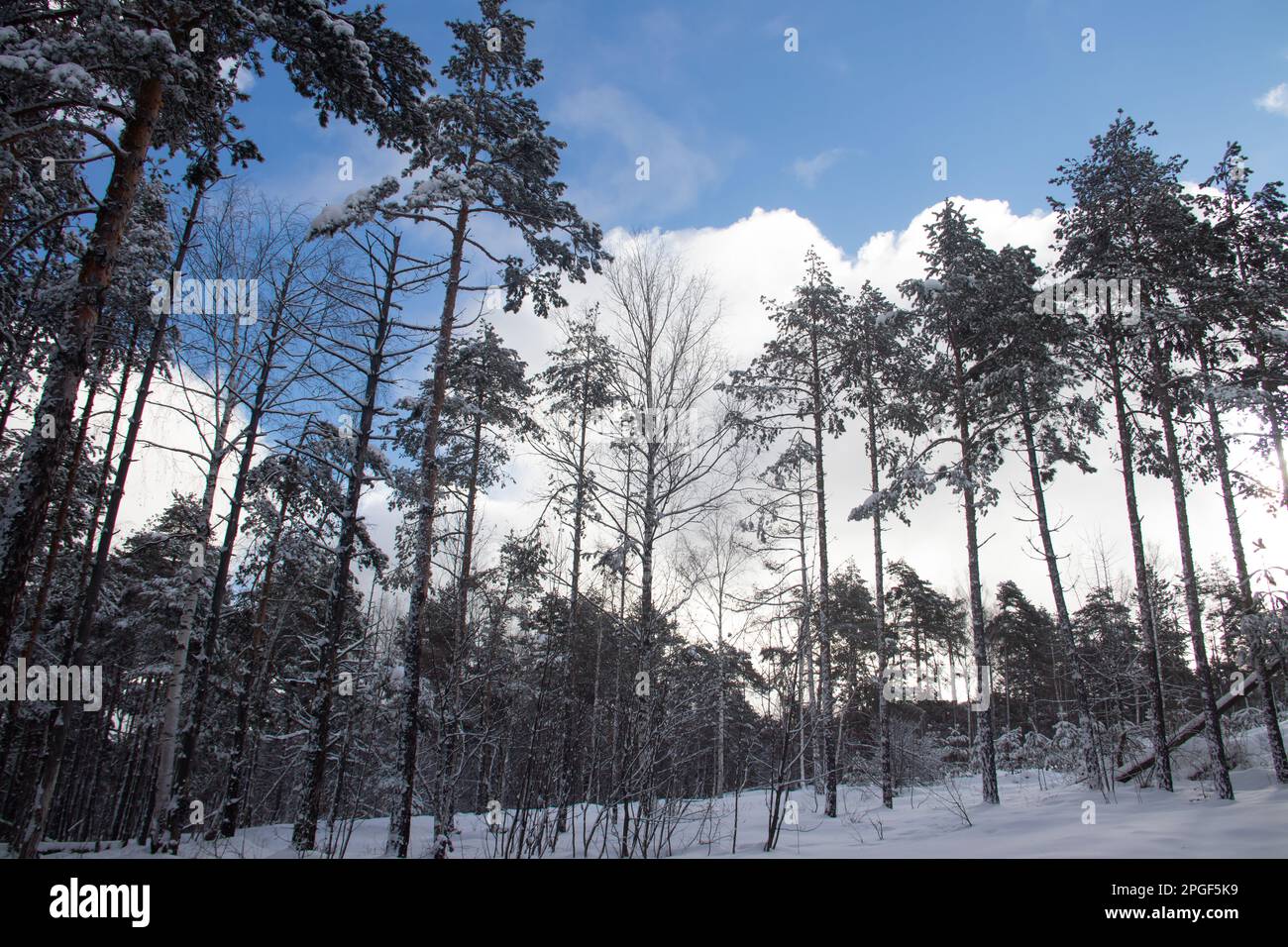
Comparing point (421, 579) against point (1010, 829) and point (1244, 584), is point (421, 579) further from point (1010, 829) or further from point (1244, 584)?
point (1244, 584)

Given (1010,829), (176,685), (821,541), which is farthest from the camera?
(821,541)

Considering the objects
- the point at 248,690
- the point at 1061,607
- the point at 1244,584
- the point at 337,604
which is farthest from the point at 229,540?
the point at 1244,584

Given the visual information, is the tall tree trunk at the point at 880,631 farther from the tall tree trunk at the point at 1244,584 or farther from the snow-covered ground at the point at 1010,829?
the tall tree trunk at the point at 1244,584

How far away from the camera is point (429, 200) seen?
9523 millimetres

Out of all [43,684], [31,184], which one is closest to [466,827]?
[43,684]

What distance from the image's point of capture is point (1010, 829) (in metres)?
9.08

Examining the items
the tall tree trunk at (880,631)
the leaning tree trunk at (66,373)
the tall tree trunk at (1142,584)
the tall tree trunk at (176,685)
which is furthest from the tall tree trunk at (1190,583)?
the tall tree trunk at (176,685)

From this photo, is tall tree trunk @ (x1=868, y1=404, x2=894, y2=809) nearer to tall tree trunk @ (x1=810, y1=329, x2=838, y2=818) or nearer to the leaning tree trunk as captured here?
tall tree trunk @ (x1=810, y1=329, x2=838, y2=818)

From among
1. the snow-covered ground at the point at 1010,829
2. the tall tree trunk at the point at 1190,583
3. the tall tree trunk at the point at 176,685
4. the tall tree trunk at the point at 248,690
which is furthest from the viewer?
the tall tree trunk at the point at 248,690

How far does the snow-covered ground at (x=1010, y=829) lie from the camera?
699cm

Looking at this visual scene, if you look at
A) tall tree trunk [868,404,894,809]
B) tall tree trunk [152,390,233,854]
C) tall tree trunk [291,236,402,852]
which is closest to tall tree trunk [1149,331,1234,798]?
tall tree trunk [868,404,894,809]

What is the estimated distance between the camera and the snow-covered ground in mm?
6992
